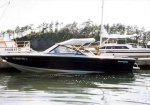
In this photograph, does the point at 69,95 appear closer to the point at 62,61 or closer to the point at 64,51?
the point at 62,61

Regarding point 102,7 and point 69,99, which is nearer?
point 69,99

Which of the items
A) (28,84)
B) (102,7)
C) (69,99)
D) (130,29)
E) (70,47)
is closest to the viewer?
(69,99)

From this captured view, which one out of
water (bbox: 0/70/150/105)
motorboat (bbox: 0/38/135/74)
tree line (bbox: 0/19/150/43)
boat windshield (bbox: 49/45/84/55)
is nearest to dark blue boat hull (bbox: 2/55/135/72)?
motorboat (bbox: 0/38/135/74)

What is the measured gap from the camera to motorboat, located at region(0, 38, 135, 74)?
52.4 feet

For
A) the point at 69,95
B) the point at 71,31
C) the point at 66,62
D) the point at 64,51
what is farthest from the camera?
the point at 71,31

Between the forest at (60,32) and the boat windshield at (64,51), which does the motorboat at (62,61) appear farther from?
the forest at (60,32)

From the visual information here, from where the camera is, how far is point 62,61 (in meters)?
16.0

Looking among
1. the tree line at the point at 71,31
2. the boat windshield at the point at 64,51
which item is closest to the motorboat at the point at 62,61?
the boat windshield at the point at 64,51

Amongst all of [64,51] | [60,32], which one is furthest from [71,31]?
[64,51]

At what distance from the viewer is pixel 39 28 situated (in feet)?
292

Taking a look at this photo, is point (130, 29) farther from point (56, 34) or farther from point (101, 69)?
point (101, 69)

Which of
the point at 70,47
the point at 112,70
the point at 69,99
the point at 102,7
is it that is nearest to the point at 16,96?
the point at 69,99

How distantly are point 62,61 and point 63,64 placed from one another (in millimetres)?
189

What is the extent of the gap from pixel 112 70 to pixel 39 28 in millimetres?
73902
